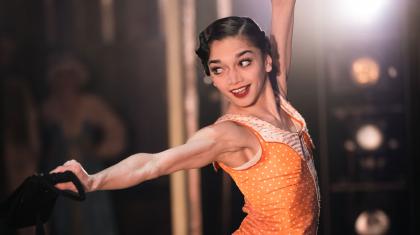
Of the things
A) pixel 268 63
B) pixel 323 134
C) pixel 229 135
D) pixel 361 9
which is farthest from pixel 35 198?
pixel 361 9

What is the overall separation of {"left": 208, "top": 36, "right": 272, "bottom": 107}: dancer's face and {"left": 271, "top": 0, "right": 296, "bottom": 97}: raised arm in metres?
0.12

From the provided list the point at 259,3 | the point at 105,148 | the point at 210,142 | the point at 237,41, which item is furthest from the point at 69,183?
the point at 105,148

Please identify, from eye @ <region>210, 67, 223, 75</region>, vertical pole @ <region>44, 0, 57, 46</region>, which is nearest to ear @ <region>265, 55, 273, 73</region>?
eye @ <region>210, 67, 223, 75</region>

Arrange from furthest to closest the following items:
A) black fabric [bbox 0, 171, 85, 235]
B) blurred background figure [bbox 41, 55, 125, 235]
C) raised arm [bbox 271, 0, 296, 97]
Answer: blurred background figure [bbox 41, 55, 125, 235] < raised arm [bbox 271, 0, 296, 97] < black fabric [bbox 0, 171, 85, 235]

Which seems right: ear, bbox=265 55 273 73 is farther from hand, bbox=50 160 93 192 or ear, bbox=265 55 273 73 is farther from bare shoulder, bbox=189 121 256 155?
hand, bbox=50 160 93 192

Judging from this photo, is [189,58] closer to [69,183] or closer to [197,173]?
[197,173]

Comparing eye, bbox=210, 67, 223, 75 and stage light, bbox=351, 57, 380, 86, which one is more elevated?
eye, bbox=210, 67, 223, 75

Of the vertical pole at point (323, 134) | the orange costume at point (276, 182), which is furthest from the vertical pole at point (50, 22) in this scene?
the orange costume at point (276, 182)

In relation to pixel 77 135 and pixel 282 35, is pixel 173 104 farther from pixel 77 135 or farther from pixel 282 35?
pixel 282 35

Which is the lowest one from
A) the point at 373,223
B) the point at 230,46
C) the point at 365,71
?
the point at 373,223

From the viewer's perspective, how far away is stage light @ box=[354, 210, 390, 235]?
262cm

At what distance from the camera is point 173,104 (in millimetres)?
2586

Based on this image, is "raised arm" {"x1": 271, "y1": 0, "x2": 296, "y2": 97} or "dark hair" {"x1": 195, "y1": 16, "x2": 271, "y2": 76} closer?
"dark hair" {"x1": 195, "y1": 16, "x2": 271, "y2": 76}

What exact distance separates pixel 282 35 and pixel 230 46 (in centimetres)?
23
